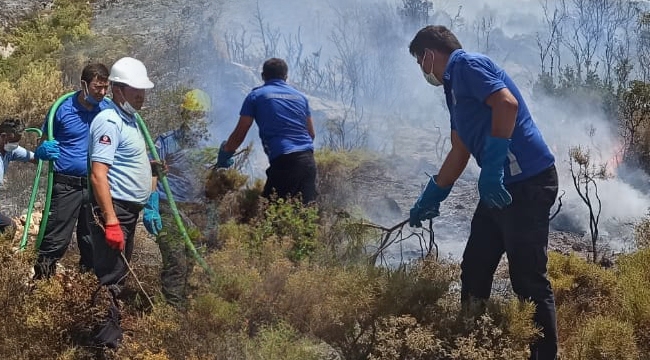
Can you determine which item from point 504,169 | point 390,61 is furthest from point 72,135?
point 390,61

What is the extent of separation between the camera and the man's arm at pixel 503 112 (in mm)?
2613

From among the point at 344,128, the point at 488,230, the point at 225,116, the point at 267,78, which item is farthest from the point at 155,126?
the point at 488,230

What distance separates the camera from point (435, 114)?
1043cm

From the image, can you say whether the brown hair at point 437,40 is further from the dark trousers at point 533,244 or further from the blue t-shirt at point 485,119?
the dark trousers at point 533,244

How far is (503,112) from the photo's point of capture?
103 inches

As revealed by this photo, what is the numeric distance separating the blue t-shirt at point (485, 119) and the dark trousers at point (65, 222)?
2155 millimetres

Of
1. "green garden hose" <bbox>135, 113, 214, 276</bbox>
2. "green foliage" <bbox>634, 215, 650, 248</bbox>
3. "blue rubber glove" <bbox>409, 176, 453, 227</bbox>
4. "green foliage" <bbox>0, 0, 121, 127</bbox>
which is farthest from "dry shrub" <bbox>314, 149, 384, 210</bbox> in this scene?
"green foliage" <bbox>0, 0, 121, 127</bbox>

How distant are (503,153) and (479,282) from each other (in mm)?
641

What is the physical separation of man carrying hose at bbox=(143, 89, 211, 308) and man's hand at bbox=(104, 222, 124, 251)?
44cm

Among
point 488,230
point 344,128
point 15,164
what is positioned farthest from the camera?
point 344,128

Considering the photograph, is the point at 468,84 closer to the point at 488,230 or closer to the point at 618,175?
the point at 488,230

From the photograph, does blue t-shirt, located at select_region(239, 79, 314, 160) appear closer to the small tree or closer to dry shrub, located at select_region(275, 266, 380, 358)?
dry shrub, located at select_region(275, 266, 380, 358)

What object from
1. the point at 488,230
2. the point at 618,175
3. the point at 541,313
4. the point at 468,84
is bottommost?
the point at 541,313

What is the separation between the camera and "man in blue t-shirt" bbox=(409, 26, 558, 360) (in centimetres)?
265
